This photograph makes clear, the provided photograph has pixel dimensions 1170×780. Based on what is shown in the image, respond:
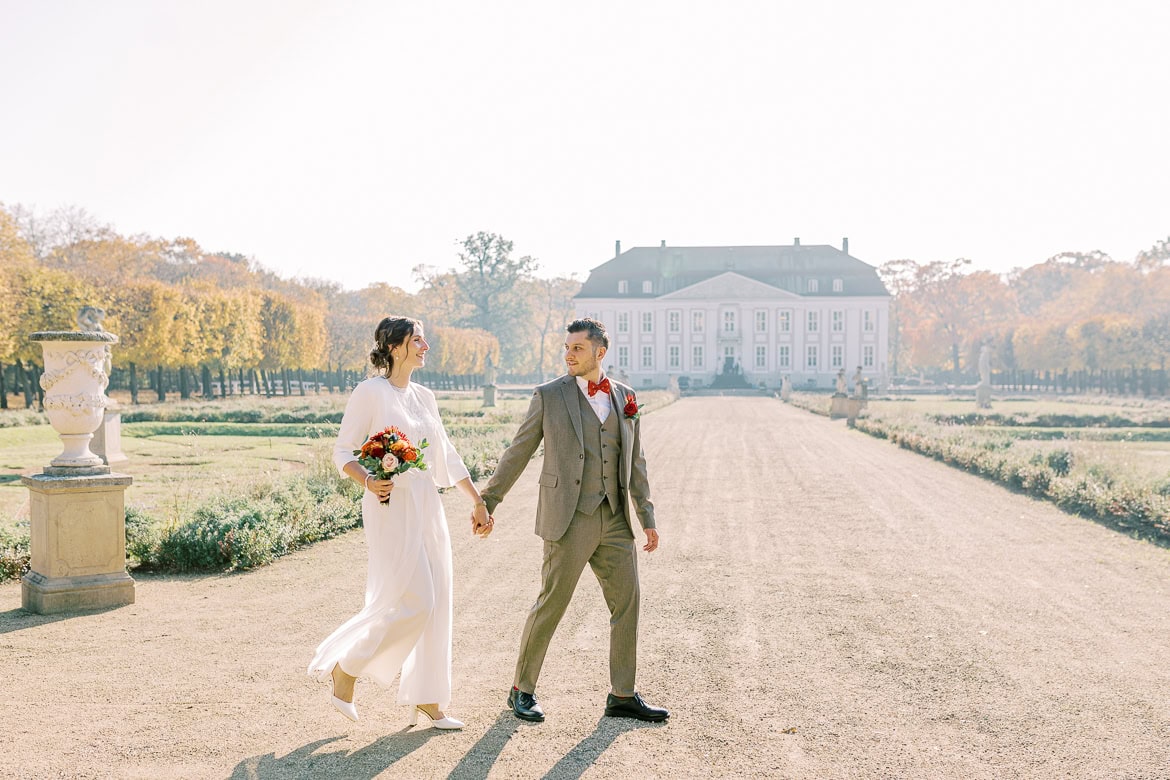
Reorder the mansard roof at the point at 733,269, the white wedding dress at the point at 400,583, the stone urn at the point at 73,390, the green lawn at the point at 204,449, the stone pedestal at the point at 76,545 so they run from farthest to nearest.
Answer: the mansard roof at the point at 733,269
the green lawn at the point at 204,449
the stone urn at the point at 73,390
the stone pedestal at the point at 76,545
the white wedding dress at the point at 400,583

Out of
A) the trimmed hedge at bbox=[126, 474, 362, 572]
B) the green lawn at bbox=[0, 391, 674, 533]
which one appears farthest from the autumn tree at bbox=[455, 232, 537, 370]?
the trimmed hedge at bbox=[126, 474, 362, 572]

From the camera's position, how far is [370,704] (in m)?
4.74

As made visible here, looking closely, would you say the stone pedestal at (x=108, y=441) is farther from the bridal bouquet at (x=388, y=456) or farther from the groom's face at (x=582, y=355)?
the groom's face at (x=582, y=355)

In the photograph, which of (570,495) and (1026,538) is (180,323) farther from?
(570,495)

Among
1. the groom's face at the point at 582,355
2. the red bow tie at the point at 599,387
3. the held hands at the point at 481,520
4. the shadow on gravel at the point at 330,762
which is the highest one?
the groom's face at the point at 582,355

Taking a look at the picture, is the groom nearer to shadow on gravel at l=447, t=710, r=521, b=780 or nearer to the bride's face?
shadow on gravel at l=447, t=710, r=521, b=780

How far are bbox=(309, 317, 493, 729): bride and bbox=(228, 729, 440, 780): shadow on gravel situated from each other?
0.18 metres

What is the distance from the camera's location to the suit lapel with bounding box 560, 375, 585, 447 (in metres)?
4.38

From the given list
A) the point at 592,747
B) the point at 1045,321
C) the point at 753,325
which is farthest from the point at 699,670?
the point at 753,325

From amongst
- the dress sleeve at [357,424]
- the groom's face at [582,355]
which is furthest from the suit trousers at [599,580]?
the dress sleeve at [357,424]

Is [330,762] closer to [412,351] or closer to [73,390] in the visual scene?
[412,351]

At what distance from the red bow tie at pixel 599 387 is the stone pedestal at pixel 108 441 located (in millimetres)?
14387

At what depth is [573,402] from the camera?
4.41 meters

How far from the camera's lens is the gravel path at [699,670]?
13.1ft
